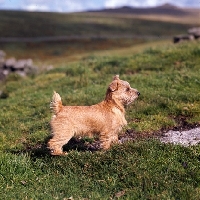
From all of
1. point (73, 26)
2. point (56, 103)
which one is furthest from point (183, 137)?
point (73, 26)

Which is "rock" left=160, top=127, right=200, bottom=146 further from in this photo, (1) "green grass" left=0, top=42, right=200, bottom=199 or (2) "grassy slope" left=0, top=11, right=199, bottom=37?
(2) "grassy slope" left=0, top=11, right=199, bottom=37

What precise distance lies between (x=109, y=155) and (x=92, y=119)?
1145 millimetres

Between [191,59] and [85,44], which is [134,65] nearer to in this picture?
[191,59]

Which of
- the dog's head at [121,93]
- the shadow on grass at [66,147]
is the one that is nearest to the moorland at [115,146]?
the shadow on grass at [66,147]

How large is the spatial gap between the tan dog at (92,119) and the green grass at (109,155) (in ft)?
1.61

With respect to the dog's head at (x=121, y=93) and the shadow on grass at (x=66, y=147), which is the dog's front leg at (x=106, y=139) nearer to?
the shadow on grass at (x=66, y=147)

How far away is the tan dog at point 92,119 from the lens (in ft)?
34.9

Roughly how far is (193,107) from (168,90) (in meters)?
2.96

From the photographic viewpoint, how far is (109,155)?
1027 centimetres

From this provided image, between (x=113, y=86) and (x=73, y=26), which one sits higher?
(x=113, y=86)

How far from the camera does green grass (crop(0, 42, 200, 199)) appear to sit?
9.09 meters

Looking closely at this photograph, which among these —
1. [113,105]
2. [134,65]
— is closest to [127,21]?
[134,65]

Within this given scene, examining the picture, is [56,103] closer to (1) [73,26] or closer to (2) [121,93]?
(2) [121,93]

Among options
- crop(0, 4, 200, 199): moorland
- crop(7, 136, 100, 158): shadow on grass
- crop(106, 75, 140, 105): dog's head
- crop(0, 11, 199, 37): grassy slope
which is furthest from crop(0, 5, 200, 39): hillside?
crop(106, 75, 140, 105): dog's head
